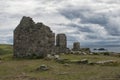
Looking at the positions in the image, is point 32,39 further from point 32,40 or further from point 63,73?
point 63,73

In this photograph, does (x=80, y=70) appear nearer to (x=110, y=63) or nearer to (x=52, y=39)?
(x=110, y=63)

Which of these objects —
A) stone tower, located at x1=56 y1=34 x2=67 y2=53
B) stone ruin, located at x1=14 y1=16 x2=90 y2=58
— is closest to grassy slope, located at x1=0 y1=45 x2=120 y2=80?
stone ruin, located at x1=14 y1=16 x2=90 y2=58

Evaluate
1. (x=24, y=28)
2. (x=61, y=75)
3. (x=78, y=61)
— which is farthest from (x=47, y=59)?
(x=61, y=75)

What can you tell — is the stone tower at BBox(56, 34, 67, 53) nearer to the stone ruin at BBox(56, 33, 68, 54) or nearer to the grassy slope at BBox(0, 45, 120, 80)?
the stone ruin at BBox(56, 33, 68, 54)

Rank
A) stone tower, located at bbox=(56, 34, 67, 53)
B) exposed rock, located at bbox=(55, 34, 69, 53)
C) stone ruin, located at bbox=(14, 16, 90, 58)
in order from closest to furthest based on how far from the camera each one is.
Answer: stone ruin, located at bbox=(14, 16, 90, 58) < exposed rock, located at bbox=(55, 34, 69, 53) < stone tower, located at bbox=(56, 34, 67, 53)

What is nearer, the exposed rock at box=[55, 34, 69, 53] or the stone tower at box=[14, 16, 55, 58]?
the stone tower at box=[14, 16, 55, 58]

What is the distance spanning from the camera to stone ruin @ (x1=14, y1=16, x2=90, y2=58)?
58.7 meters

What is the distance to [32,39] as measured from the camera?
5925 centimetres

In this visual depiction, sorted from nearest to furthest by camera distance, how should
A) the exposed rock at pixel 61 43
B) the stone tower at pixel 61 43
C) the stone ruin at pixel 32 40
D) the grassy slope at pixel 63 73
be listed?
1. the grassy slope at pixel 63 73
2. the stone ruin at pixel 32 40
3. the exposed rock at pixel 61 43
4. the stone tower at pixel 61 43

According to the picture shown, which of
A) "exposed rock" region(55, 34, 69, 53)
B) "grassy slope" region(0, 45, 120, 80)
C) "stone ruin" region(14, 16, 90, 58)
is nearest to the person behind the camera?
"grassy slope" region(0, 45, 120, 80)

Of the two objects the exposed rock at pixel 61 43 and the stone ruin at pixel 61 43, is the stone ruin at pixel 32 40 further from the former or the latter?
the stone ruin at pixel 61 43

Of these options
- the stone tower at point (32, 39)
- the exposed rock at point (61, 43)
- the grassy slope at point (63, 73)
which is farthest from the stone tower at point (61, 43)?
the grassy slope at point (63, 73)

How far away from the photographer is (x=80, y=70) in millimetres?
40312

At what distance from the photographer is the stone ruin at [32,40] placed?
58.7 m
